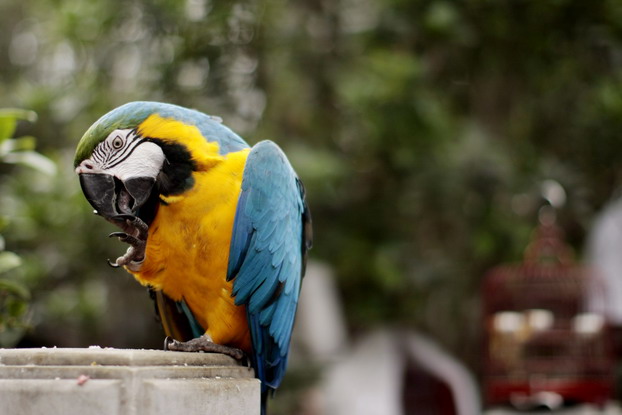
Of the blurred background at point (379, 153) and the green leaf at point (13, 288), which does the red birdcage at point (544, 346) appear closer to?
the blurred background at point (379, 153)

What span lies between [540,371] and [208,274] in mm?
3293

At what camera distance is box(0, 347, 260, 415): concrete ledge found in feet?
4.67

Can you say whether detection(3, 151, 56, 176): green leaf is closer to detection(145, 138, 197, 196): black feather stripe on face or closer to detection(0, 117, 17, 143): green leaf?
detection(0, 117, 17, 143): green leaf

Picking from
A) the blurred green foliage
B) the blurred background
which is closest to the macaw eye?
the blurred green foliage

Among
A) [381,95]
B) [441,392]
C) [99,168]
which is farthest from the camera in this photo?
[441,392]

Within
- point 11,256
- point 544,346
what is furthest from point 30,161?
point 544,346

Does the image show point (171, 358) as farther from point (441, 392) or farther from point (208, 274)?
point (441, 392)

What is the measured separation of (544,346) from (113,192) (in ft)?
11.8

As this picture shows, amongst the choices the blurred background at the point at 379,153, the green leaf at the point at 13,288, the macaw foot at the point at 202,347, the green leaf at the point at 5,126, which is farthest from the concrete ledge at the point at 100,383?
the blurred background at the point at 379,153

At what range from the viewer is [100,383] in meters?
1.43

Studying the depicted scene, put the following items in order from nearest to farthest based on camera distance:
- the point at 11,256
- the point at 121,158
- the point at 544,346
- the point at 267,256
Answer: the point at 121,158
the point at 267,256
the point at 11,256
the point at 544,346

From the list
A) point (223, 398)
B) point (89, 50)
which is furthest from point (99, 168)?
point (89, 50)

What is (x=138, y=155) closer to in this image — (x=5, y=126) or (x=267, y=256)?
(x=267, y=256)

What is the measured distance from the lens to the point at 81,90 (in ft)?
15.9
